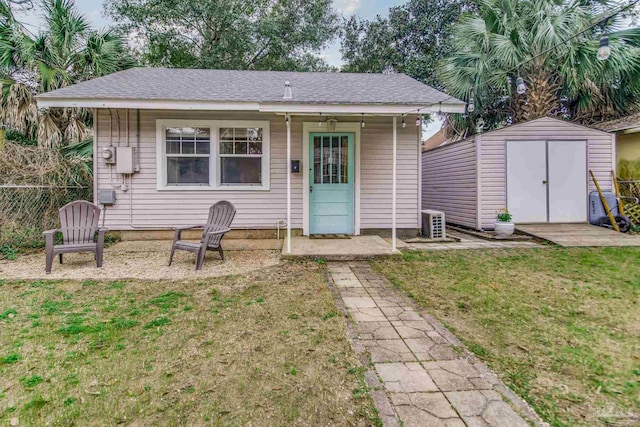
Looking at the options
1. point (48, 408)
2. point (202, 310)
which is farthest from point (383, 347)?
point (48, 408)

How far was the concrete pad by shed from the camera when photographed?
6133 mm

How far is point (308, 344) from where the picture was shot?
2.42m

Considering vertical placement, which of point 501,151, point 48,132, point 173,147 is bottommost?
point 173,147

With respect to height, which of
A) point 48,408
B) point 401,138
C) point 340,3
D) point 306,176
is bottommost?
point 48,408

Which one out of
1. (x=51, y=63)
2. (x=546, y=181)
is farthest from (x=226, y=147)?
(x=546, y=181)

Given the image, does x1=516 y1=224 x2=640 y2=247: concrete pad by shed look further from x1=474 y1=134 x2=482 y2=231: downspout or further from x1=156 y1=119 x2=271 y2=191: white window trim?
x1=156 y1=119 x2=271 y2=191: white window trim

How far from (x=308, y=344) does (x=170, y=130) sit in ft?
18.3

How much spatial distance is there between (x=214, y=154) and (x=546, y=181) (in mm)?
7690

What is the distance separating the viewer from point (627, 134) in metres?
9.54

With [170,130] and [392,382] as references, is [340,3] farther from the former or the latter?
[392,382]

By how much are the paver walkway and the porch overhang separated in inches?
127

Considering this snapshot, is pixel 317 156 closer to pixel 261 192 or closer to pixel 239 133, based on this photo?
pixel 261 192

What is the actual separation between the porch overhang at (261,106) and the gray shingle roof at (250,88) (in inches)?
2.4

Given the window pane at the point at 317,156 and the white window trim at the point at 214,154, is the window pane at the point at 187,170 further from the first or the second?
the window pane at the point at 317,156
